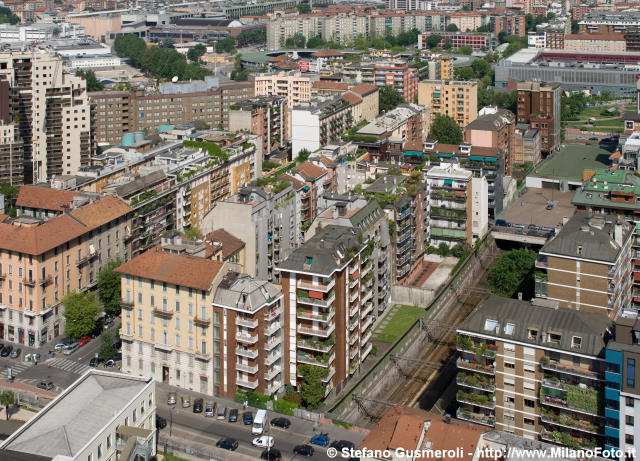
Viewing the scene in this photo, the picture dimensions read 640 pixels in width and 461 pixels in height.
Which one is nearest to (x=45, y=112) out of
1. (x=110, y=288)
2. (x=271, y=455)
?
(x=110, y=288)

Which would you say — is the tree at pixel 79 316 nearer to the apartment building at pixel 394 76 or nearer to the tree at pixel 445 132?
the tree at pixel 445 132

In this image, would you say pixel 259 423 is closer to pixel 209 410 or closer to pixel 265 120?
pixel 209 410

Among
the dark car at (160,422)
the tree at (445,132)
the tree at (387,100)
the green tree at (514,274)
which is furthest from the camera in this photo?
the tree at (387,100)

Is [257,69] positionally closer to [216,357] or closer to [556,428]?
[216,357]

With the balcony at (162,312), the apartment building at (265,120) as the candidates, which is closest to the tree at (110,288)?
the balcony at (162,312)

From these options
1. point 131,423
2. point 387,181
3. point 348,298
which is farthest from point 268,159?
point 131,423

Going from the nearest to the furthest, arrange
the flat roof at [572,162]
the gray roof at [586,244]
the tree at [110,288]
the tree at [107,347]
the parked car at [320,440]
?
1. the parked car at [320,440]
2. the gray roof at [586,244]
3. the tree at [107,347]
4. the tree at [110,288]
5. the flat roof at [572,162]

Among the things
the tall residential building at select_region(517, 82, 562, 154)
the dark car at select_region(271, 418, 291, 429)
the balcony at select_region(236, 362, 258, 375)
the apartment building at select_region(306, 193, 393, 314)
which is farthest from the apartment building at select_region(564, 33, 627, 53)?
the dark car at select_region(271, 418, 291, 429)
